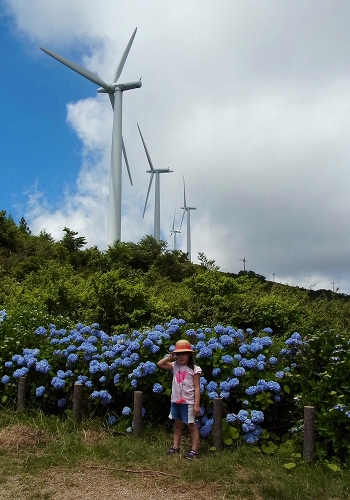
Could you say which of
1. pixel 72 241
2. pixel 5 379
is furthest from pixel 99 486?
pixel 72 241

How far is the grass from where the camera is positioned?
424 centimetres

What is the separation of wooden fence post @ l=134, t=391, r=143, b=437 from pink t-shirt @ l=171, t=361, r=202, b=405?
39 cm

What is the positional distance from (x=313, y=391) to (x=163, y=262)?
19344 millimetres

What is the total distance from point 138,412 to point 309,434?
1.80 m

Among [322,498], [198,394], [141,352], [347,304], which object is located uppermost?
[347,304]

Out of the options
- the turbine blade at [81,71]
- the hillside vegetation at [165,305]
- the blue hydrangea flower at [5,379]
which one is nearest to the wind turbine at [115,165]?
the turbine blade at [81,71]

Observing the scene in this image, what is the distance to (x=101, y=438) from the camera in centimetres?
554

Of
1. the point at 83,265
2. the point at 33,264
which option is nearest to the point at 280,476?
the point at 33,264

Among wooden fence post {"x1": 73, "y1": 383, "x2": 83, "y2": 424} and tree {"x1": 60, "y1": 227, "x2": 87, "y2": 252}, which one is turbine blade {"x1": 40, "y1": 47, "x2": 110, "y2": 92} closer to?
tree {"x1": 60, "y1": 227, "x2": 87, "y2": 252}

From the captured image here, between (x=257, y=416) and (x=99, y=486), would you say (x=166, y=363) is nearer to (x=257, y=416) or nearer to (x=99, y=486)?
(x=257, y=416)

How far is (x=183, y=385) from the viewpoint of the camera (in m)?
5.27

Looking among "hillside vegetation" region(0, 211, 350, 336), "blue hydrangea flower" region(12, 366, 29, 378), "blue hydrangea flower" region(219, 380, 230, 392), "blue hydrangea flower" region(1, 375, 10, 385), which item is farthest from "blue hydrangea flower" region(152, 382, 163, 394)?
"hillside vegetation" region(0, 211, 350, 336)

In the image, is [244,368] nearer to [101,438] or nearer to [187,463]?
[187,463]

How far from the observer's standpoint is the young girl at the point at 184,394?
5.16 metres
